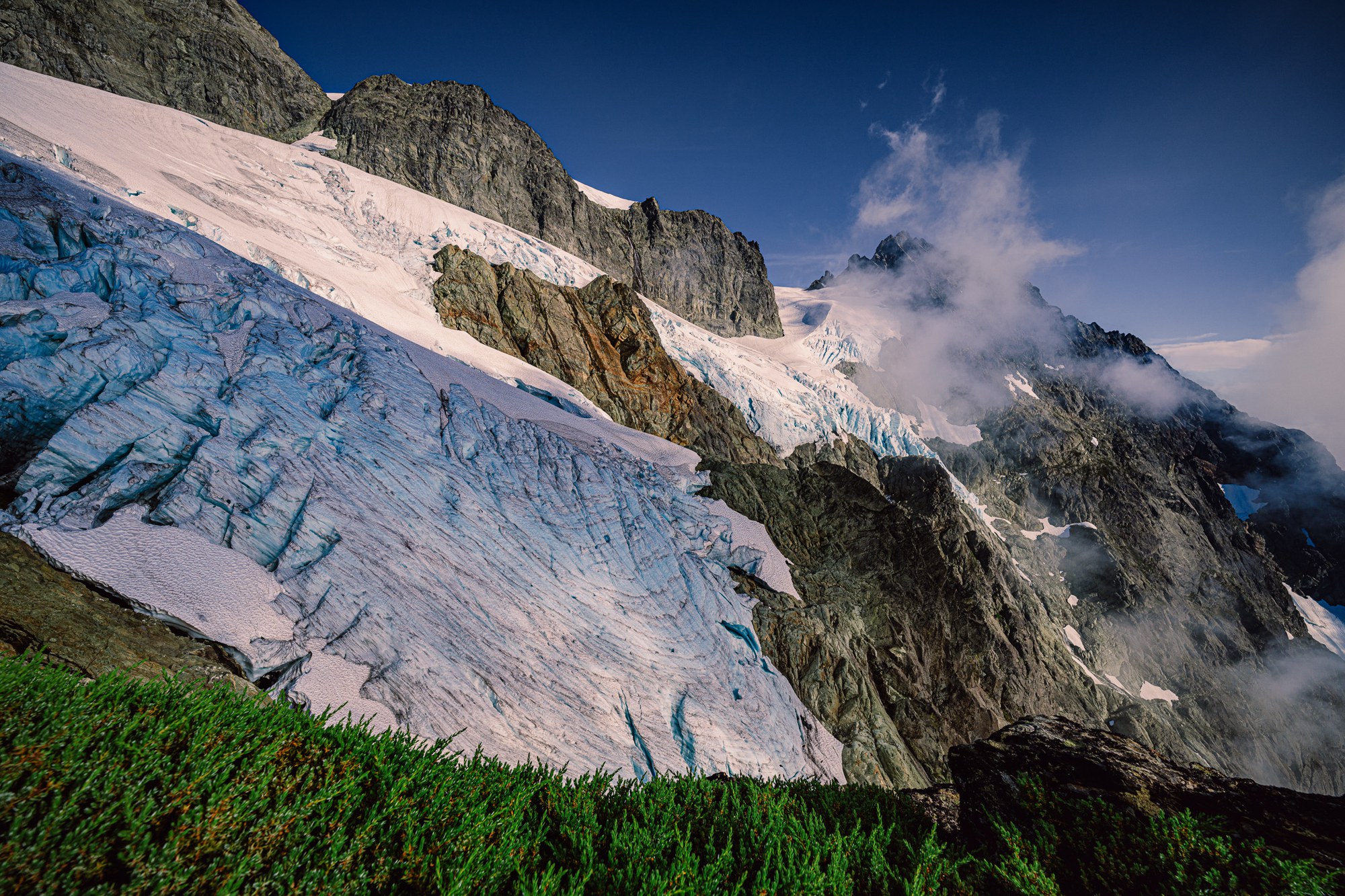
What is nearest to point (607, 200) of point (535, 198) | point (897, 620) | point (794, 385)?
point (535, 198)

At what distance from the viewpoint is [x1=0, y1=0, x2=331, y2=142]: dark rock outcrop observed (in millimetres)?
35938

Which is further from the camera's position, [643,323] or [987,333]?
[987,333]

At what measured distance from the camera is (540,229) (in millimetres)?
56781

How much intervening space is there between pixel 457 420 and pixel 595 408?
646 inches

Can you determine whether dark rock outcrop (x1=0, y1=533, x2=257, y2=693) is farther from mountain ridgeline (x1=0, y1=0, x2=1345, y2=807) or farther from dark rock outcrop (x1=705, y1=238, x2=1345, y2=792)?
dark rock outcrop (x1=705, y1=238, x2=1345, y2=792)

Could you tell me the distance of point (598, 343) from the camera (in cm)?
4012

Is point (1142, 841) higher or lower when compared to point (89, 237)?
lower

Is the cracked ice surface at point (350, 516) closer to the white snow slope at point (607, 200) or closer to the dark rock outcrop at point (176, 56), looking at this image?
the dark rock outcrop at point (176, 56)

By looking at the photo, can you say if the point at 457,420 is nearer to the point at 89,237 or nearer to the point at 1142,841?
the point at 89,237

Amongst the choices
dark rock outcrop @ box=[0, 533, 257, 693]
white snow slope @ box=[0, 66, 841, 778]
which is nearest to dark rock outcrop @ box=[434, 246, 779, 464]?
white snow slope @ box=[0, 66, 841, 778]

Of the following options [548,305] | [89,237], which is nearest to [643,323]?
[548,305]

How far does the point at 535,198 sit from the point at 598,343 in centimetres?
2934

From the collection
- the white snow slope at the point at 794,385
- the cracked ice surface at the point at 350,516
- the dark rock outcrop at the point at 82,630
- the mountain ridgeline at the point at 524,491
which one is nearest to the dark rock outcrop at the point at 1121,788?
the mountain ridgeline at the point at 524,491

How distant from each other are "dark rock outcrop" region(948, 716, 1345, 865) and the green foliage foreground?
0.31 m
